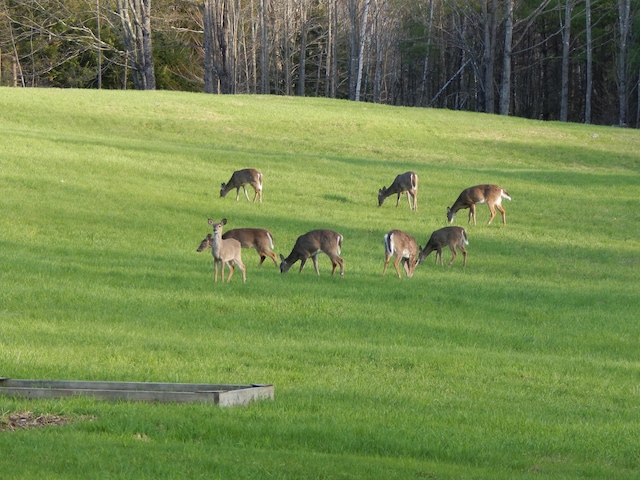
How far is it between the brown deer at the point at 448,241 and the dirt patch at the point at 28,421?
1482 cm

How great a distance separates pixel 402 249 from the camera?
20219 mm

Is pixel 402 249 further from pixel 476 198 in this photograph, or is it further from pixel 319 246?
pixel 476 198

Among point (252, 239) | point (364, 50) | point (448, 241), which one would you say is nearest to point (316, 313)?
point (252, 239)

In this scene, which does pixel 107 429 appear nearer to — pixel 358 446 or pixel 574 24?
pixel 358 446

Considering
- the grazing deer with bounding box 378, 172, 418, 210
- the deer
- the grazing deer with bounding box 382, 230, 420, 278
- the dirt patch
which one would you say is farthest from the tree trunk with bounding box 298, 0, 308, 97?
the dirt patch

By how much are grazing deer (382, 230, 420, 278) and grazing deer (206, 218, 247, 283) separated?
114 inches

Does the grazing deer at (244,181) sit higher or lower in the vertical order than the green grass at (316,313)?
higher

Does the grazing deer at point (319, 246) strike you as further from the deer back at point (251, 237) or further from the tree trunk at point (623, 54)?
the tree trunk at point (623, 54)

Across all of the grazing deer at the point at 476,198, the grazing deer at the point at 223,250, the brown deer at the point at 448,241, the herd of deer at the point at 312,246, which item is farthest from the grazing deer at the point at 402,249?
the grazing deer at the point at 476,198

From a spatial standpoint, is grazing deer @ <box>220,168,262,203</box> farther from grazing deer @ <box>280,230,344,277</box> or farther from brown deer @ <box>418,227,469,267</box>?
grazing deer @ <box>280,230,344,277</box>

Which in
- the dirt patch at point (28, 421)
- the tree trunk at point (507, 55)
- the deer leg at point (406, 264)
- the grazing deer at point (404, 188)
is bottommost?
the dirt patch at point (28, 421)

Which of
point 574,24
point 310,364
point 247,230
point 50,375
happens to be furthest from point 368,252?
point 574,24

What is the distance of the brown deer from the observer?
22422 millimetres

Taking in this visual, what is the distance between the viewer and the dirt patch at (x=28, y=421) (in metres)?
8.20
